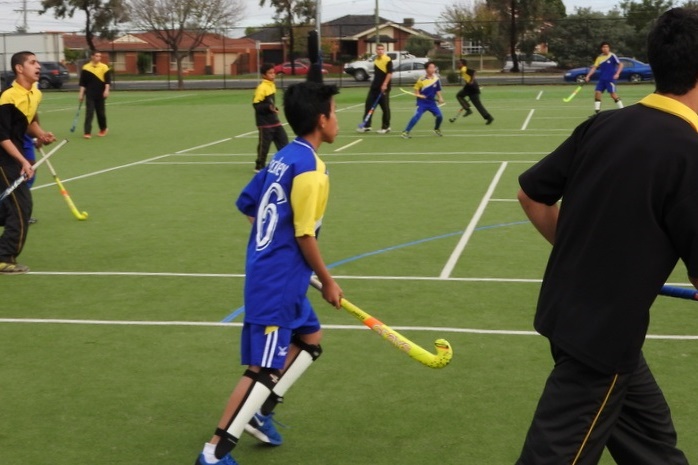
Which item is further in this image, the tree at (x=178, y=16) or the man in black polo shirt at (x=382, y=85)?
the tree at (x=178, y=16)

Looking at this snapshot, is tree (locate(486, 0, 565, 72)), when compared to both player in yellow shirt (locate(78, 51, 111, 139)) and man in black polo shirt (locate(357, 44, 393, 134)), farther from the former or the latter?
player in yellow shirt (locate(78, 51, 111, 139))

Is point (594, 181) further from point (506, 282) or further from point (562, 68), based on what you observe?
point (562, 68)

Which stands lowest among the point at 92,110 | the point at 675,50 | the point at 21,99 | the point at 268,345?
the point at 268,345

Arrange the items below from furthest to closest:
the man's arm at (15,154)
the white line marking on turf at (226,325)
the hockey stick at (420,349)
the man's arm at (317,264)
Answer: the man's arm at (15,154)
the white line marking on turf at (226,325)
the man's arm at (317,264)
the hockey stick at (420,349)

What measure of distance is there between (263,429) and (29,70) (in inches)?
223

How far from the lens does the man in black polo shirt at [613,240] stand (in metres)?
3.33

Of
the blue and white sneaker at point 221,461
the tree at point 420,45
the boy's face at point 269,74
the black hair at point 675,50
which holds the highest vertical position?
the tree at point 420,45

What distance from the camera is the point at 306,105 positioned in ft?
16.5

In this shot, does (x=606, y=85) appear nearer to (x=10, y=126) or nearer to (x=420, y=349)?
(x=10, y=126)

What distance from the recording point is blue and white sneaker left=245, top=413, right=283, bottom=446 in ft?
17.8

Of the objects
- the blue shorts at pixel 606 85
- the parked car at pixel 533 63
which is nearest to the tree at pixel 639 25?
the parked car at pixel 533 63

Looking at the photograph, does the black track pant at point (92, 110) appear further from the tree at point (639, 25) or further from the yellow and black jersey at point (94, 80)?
the tree at point (639, 25)

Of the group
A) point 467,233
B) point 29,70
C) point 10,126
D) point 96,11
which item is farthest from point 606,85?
point 96,11

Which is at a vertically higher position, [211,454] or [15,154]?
A: [15,154]
